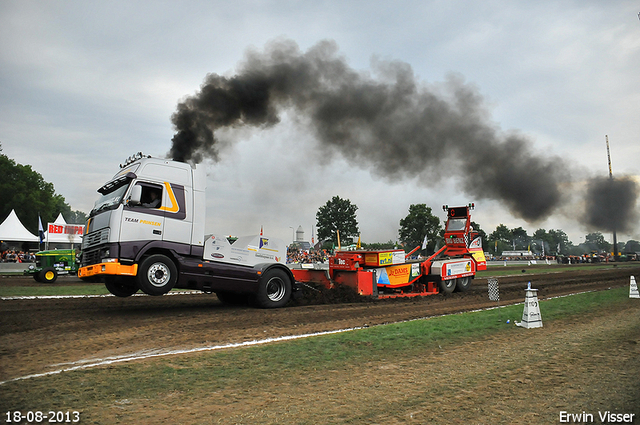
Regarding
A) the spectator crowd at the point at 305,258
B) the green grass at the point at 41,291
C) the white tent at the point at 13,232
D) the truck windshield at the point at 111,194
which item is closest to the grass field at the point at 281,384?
the truck windshield at the point at 111,194

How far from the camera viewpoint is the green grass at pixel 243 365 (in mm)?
4488

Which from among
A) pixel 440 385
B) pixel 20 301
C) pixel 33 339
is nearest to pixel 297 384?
pixel 440 385

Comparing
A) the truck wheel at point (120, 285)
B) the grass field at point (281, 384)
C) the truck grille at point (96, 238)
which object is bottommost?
the grass field at point (281, 384)

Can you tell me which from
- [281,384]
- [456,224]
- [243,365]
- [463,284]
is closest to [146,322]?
[243,365]

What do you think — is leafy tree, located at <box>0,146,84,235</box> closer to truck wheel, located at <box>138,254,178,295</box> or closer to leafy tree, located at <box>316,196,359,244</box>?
leafy tree, located at <box>316,196,359,244</box>

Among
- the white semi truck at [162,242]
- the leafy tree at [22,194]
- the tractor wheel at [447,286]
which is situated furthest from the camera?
the leafy tree at [22,194]

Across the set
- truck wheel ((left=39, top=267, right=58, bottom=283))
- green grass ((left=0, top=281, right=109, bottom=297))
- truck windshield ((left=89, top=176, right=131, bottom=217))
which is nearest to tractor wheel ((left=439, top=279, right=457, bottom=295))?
truck windshield ((left=89, top=176, right=131, bottom=217))

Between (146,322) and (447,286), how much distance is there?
442 inches

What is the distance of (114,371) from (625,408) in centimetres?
596

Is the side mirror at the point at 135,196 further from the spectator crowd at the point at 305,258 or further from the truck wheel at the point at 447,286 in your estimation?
the spectator crowd at the point at 305,258

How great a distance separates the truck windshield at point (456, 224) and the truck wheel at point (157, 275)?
477 inches

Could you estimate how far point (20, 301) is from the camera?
12.5 meters

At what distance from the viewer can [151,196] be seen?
9539 millimetres

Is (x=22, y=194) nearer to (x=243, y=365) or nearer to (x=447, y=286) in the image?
(x=447, y=286)
